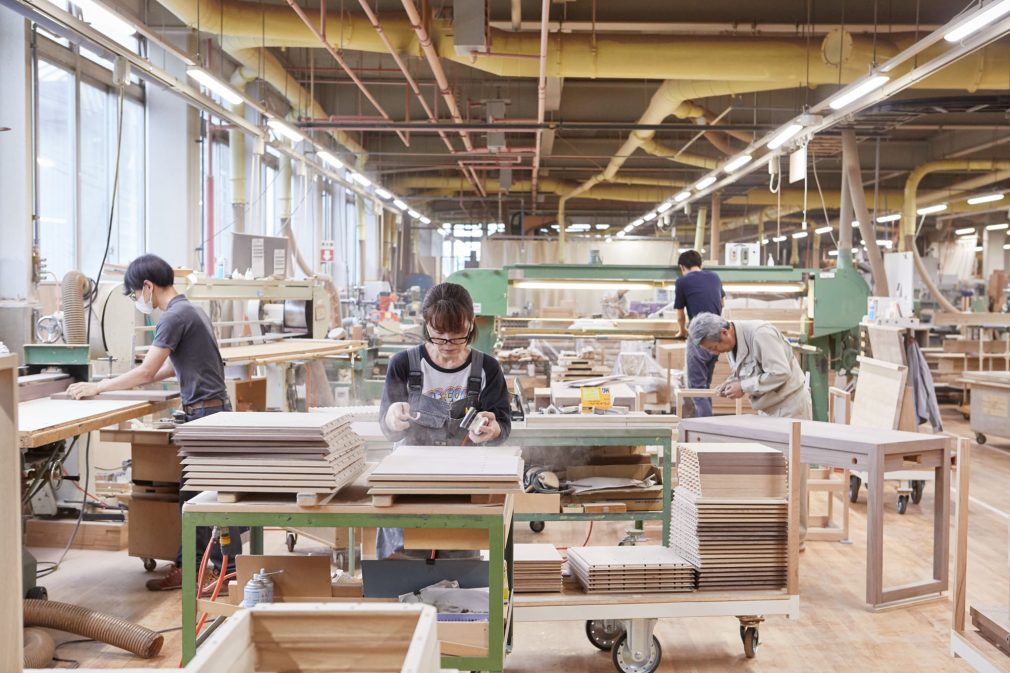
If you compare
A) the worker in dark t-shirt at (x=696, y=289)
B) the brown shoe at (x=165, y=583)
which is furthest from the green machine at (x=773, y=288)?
the brown shoe at (x=165, y=583)

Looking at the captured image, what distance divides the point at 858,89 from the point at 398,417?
15.0ft

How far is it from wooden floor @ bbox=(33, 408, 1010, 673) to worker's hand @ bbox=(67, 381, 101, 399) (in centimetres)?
95

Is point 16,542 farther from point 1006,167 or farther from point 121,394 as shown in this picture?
point 1006,167

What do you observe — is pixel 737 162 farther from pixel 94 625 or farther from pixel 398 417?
pixel 94 625

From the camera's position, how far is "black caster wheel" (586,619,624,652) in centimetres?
351

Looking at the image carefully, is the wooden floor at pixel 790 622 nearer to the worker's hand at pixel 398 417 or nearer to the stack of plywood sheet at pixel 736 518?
the stack of plywood sheet at pixel 736 518

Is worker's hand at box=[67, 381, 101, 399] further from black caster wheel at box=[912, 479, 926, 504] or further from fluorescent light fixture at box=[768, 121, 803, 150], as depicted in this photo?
fluorescent light fixture at box=[768, 121, 803, 150]

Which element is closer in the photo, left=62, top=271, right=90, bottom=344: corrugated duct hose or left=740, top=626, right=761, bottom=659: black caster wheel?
left=740, top=626, right=761, bottom=659: black caster wheel

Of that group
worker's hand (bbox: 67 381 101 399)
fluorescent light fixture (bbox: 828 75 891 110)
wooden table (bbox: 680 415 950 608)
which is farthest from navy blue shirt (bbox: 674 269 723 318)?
worker's hand (bbox: 67 381 101 399)

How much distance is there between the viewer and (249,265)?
7.34 metres

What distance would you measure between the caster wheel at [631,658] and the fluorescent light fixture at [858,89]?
415 centimetres

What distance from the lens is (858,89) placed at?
6.01 m

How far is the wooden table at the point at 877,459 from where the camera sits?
3.82 meters

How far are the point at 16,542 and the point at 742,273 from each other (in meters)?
6.93
